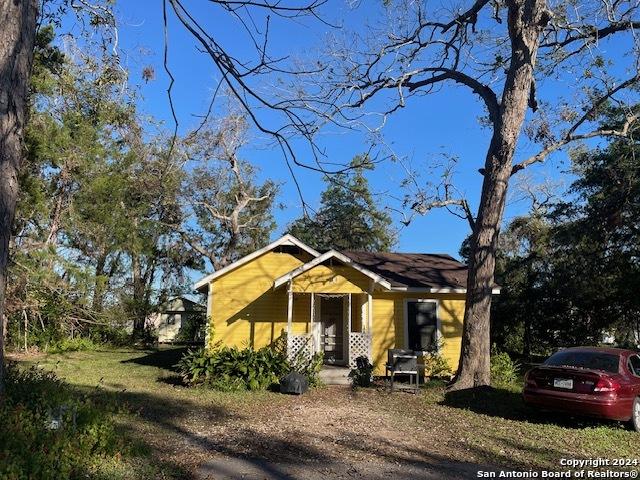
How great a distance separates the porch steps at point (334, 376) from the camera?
15.5 metres

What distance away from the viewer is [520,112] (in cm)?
1357

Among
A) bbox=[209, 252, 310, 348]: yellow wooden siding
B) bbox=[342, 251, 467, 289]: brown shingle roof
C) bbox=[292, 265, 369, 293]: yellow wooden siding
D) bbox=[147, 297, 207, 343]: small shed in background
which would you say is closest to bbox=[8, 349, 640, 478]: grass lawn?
bbox=[292, 265, 369, 293]: yellow wooden siding

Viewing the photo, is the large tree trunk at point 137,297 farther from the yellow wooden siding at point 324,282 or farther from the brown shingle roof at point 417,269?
the yellow wooden siding at point 324,282

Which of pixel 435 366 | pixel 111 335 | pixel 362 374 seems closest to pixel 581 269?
pixel 435 366

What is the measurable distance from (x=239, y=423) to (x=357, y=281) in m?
7.97

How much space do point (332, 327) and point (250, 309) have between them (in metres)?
2.99

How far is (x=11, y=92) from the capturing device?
187 inches

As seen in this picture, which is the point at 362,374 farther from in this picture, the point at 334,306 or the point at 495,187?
the point at 495,187

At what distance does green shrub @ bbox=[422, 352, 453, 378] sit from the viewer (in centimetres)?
1644

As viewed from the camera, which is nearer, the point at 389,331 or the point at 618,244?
the point at 389,331

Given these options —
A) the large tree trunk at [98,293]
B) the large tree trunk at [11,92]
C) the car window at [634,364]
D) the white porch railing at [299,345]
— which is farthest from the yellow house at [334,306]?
the large tree trunk at [11,92]

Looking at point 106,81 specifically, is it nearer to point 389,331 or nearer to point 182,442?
point 182,442

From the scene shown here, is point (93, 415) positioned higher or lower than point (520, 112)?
lower

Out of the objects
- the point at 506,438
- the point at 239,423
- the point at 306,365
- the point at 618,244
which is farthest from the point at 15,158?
the point at 618,244
